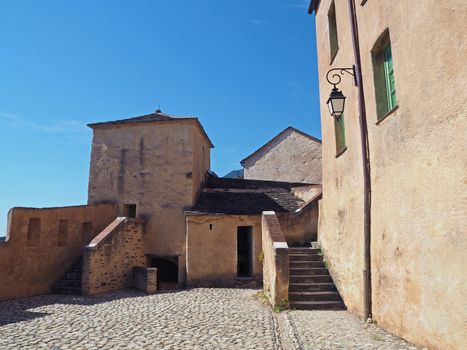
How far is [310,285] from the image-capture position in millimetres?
8430

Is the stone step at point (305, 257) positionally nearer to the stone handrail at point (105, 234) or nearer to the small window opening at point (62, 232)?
the stone handrail at point (105, 234)

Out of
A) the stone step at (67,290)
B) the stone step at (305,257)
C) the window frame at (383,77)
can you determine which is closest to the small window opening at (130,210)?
the stone step at (67,290)

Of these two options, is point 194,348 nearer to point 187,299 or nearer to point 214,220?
point 187,299

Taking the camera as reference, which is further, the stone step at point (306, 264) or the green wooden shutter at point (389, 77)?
the stone step at point (306, 264)

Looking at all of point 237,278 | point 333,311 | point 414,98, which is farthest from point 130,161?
point 414,98

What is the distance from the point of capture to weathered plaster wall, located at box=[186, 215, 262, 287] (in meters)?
13.2

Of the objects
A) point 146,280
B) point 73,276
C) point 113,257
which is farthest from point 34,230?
point 146,280

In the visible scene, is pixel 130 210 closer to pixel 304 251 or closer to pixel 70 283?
pixel 70 283

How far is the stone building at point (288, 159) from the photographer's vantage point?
20734 millimetres

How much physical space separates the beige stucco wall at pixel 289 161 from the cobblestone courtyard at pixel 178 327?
1228 centimetres

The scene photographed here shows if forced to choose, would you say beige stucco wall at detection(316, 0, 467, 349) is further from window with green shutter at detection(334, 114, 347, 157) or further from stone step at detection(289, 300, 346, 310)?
window with green shutter at detection(334, 114, 347, 157)

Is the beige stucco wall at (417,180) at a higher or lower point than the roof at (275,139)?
lower

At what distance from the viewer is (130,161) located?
1484cm

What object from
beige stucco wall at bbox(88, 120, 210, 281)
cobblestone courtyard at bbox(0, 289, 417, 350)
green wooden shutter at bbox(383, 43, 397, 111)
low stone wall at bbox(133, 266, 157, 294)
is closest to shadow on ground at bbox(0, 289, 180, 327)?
cobblestone courtyard at bbox(0, 289, 417, 350)
